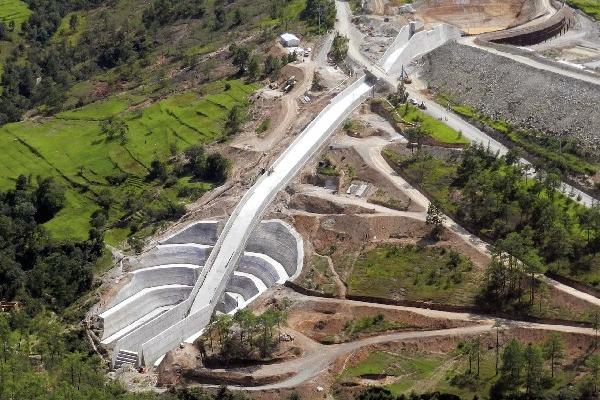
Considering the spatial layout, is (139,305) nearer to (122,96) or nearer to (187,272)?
(187,272)

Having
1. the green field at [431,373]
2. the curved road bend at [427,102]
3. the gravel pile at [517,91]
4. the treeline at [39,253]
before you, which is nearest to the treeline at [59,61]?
the treeline at [39,253]

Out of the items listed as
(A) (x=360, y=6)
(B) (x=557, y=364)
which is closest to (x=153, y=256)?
(B) (x=557, y=364)

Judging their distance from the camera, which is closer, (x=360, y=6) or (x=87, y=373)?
(x=87, y=373)

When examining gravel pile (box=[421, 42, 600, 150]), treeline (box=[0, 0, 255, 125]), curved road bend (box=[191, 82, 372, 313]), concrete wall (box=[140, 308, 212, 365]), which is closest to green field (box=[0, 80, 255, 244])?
curved road bend (box=[191, 82, 372, 313])

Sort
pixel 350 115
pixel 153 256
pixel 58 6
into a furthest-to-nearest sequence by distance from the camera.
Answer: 1. pixel 58 6
2. pixel 350 115
3. pixel 153 256

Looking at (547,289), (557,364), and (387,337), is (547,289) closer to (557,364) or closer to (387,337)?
(557,364)
